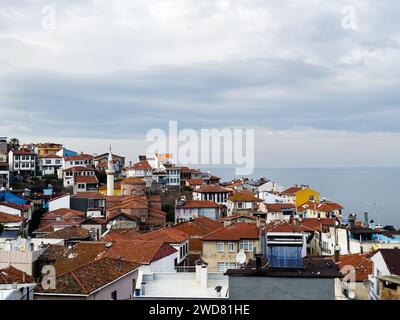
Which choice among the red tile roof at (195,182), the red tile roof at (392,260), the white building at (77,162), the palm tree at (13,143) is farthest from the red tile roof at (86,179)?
the red tile roof at (392,260)

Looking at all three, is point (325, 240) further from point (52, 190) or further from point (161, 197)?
point (52, 190)

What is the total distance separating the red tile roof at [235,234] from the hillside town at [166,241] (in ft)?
0.11

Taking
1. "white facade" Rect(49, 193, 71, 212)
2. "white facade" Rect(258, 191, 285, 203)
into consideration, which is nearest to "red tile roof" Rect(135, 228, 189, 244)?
"white facade" Rect(49, 193, 71, 212)

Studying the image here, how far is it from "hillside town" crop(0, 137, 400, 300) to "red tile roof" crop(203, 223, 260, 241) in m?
0.03

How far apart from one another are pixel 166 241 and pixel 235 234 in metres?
2.34

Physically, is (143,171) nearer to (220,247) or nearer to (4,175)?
(4,175)

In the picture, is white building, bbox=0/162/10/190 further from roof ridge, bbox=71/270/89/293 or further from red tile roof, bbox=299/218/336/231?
roof ridge, bbox=71/270/89/293

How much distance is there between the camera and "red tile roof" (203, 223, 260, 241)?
1544cm

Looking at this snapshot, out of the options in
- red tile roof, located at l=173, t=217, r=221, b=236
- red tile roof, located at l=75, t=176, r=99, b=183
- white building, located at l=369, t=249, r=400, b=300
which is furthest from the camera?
red tile roof, located at l=75, t=176, r=99, b=183

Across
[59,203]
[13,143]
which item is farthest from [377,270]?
[13,143]

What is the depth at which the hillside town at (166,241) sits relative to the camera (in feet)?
18.2

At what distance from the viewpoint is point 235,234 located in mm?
15672

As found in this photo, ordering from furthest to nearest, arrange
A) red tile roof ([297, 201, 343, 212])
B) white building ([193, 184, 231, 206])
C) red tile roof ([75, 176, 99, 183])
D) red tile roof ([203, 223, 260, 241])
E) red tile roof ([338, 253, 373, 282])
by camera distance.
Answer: red tile roof ([75, 176, 99, 183]) < white building ([193, 184, 231, 206]) < red tile roof ([297, 201, 343, 212]) < red tile roof ([203, 223, 260, 241]) < red tile roof ([338, 253, 373, 282])

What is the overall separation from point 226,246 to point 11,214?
1159cm
